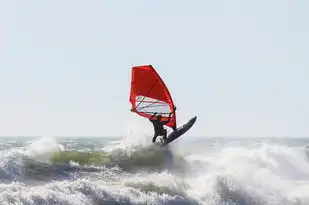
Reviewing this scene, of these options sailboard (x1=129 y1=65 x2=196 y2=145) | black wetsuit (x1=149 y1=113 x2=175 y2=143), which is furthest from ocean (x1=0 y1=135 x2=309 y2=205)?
sailboard (x1=129 y1=65 x2=196 y2=145)

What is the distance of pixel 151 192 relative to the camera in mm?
17562

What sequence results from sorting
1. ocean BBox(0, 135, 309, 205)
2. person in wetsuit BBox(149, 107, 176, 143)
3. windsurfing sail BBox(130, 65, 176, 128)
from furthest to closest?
1. windsurfing sail BBox(130, 65, 176, 128)
2. person in wetsuit BBox(149, 107, 176, 143)
3. ocean BBox(0, 135, 309, 205)

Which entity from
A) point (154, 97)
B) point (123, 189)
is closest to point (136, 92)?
point (154, 97)

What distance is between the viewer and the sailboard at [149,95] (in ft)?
78.4

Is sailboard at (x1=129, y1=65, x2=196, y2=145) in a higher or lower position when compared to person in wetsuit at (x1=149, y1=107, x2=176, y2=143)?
higher

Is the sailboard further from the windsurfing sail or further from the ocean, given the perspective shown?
the ocean

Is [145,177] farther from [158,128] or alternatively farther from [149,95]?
[149,95]

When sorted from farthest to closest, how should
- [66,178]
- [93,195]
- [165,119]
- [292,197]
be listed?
[165,119], [292,197], [66,178], [93,195]

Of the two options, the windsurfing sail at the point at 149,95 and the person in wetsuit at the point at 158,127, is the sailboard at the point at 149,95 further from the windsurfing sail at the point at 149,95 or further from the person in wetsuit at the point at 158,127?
the person in wetsuit at the point at 158,127

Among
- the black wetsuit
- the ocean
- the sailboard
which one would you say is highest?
the sailboard

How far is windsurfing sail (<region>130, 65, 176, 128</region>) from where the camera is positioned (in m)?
23.9

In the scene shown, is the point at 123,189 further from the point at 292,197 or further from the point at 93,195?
the point at 292,197

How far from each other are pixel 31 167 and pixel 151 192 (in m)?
4.65

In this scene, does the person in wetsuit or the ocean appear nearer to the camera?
the ocean
